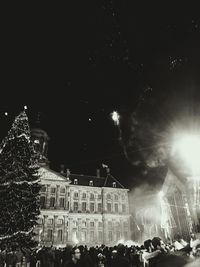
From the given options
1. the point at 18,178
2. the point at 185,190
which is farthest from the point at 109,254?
the point at 185,190

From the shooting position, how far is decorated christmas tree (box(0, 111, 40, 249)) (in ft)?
52.9

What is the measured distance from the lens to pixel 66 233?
40500mm

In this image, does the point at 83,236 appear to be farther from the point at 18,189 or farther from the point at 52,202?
the point at 18,189

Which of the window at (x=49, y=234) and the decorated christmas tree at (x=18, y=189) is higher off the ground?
the decorated christmas tree at (x=18, y=189)

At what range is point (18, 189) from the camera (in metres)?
17.6

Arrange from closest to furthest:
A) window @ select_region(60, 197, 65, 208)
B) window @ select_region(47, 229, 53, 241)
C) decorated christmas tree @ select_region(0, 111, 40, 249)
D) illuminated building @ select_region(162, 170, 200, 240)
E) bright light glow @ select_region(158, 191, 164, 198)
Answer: decorated christmas tree @ select_region(0, 111, 40, 249) < illuminated building @ select_region(162, 170, 200, 240) < bright light glow @ select_region(158, 191, 164, 198) < window @ select_region(47, 229, 53, 241) < window @ select_region(60, 197, 65, 208)

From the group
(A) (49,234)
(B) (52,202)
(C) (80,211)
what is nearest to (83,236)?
(C) (80,211)

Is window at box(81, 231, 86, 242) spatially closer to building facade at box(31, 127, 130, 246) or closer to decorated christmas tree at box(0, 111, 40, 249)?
building facade at box(31, 127, 130, 246)

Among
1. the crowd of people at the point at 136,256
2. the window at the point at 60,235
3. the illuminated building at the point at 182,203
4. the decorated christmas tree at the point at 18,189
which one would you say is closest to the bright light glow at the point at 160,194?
the illuminated building at the point at 182,203

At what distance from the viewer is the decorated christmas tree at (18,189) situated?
16125mm

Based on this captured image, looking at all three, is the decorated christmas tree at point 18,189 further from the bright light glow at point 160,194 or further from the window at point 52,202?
the window at point 52,202

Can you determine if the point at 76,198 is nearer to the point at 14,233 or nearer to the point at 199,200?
the point at 199,200

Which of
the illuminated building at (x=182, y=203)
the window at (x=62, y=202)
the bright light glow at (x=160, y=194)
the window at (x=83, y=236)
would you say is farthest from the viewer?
the window at (x=62, y=202)

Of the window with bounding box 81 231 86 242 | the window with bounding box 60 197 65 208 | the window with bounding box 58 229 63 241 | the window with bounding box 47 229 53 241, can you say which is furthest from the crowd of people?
the window with bounding box 81 231 86 242
